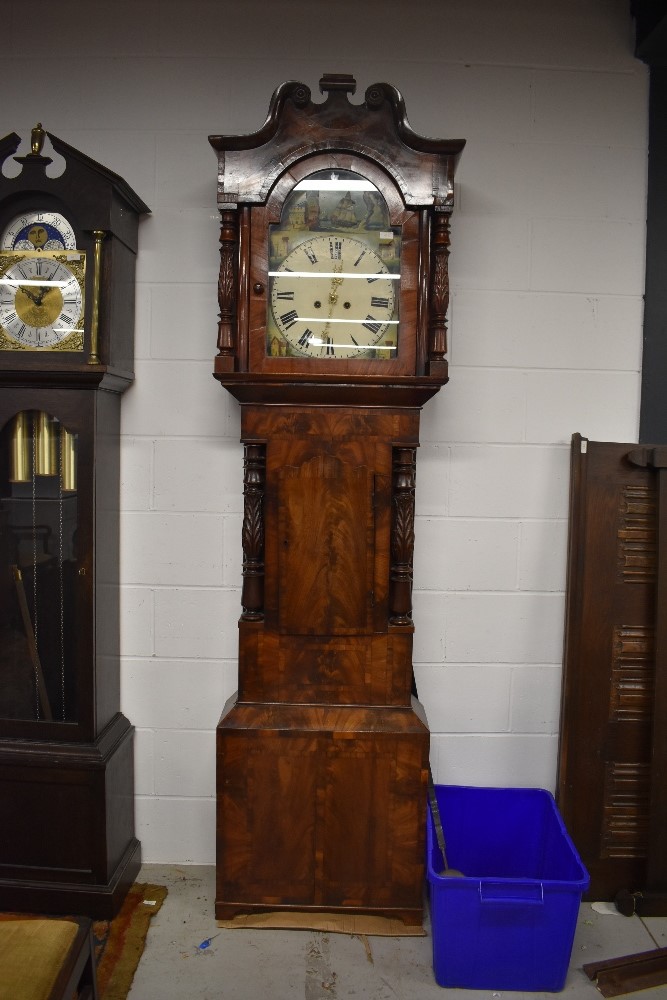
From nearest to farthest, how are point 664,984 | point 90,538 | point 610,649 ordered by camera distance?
1. point 664,984
2. point 90,538
3. point 610,649

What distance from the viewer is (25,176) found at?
6.31 ft

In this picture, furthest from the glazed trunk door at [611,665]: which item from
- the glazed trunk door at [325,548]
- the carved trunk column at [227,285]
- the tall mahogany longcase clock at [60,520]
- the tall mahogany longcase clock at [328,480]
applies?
the tall mahogany longcase clock at [60,520]

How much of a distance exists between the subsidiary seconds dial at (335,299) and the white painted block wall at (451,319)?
316mm

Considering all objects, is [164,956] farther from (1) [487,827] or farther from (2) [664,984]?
(2) [664,984]

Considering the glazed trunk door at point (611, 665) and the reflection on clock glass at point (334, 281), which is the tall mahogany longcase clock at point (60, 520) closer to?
the reflection on clock glass at point (334, 281)

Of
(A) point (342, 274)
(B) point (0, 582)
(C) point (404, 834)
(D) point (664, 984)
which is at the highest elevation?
(A) point (342, 274)

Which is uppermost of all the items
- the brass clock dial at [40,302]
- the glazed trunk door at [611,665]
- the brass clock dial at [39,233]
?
the brass clock dial at [39,233]

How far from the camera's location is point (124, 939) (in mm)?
1938

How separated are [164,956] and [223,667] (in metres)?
0.74

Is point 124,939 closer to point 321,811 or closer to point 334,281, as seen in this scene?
point 321,811

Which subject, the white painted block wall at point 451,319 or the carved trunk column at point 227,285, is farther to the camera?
the white painted block wall at point 451,319

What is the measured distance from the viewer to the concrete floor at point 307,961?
5.87 ft

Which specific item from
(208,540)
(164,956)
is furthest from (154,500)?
(164,956)

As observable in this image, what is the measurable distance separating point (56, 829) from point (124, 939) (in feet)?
1.08
